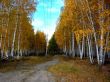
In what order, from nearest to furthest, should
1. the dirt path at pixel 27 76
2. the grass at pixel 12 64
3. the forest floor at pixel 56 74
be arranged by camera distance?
the dirt path at pixel 27 76 → the forest floor at pixel 56 74 → the grass at pixel 12 64

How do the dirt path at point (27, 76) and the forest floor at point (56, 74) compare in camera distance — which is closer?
the dirt path at point (27, 76)

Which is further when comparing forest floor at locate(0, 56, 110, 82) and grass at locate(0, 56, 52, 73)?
grass at locate(0, 56, 52, 73)

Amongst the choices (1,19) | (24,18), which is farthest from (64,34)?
(1,19)

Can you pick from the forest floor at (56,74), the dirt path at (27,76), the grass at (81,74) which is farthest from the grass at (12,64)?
the grass at (81,74)

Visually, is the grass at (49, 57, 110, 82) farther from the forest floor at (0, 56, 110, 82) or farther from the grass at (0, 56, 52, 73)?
the grass at (0, 56, 52, 73)

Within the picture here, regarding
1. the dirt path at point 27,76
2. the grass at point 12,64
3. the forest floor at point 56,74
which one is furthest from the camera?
the grass at point 12,64

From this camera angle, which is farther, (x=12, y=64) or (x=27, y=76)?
(x=12, y=64)

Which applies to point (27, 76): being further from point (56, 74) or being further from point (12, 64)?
point (12, 64)

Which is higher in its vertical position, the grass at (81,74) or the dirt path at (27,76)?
the dirt path at (27,76)

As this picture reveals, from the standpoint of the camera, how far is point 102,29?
2516 cm

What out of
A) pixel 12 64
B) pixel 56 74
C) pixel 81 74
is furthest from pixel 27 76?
pixel 12 64

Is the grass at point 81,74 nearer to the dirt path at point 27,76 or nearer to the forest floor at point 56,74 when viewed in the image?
the forest floor at point 56,74

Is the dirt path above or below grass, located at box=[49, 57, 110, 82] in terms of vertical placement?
above

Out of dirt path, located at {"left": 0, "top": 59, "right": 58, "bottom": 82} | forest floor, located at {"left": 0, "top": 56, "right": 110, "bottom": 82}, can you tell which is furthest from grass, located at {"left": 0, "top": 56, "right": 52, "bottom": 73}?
dirt path, located at {"left": 0, "top": 59, "right": 58, "bottom": 82}
